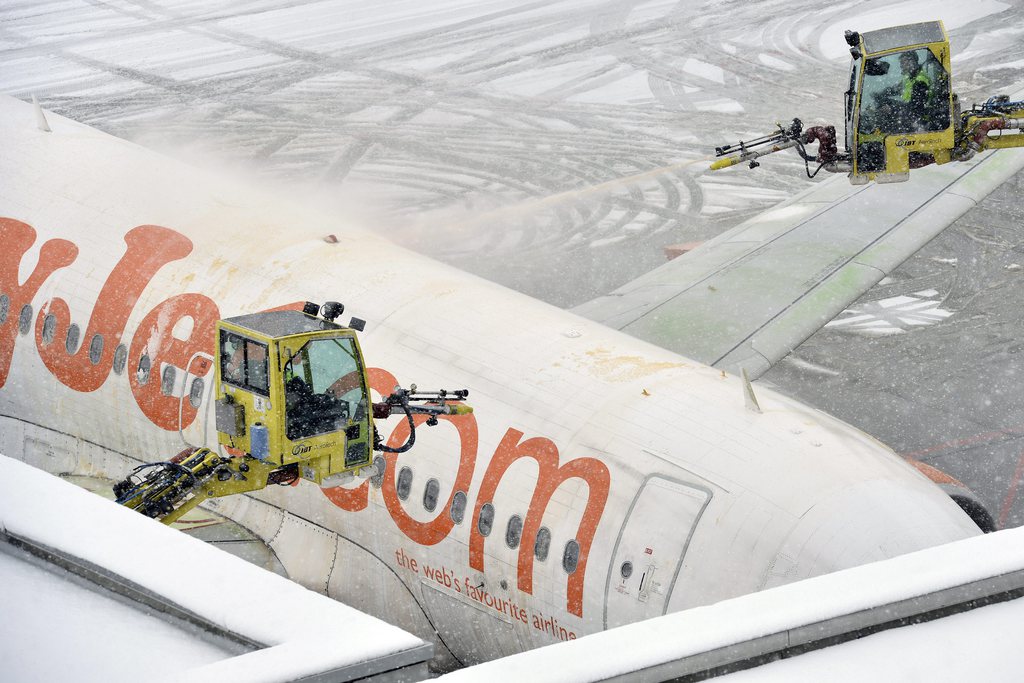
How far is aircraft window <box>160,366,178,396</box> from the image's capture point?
16.4 meters

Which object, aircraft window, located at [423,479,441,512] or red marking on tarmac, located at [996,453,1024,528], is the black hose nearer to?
aircraft window, located at [423,479,441,512]

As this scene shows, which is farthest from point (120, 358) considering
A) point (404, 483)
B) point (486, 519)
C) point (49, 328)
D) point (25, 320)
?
point (486, 519)

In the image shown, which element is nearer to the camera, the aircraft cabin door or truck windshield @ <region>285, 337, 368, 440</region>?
the aircraft cabin door

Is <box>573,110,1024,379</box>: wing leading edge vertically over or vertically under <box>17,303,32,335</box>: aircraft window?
under

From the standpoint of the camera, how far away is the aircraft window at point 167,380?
53.7 feet

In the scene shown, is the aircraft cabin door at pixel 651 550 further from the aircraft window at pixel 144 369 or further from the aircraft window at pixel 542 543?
the aircraft window at pixel 144 369

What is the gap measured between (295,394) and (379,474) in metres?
2.49

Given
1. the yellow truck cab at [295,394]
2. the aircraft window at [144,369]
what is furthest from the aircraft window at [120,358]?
the yellow truck cab at [295,394]

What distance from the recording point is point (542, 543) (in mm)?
12695

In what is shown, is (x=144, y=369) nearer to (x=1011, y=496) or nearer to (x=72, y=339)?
(x=72, y=339)

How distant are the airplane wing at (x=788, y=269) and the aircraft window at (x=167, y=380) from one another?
8.04 metres

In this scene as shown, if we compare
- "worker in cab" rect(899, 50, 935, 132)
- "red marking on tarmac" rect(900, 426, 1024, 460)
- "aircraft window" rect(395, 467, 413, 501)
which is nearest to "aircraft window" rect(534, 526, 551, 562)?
"aircraft window" rect(395, 467, 413, 501)

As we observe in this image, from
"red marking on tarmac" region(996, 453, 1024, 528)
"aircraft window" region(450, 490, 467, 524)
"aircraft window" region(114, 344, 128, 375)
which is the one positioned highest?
"aircraft window" region(114, 344, 128, 375)

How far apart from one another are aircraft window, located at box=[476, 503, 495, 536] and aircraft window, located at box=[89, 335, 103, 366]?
24.5ft
